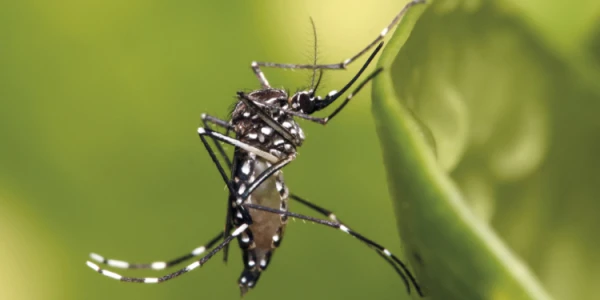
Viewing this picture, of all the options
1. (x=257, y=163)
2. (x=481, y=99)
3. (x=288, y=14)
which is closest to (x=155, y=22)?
(x=288, y=14)

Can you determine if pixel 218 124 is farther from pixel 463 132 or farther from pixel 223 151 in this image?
pixel 463 132

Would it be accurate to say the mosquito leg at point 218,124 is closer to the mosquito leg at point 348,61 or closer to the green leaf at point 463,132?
the mosquito leg at point 348,61

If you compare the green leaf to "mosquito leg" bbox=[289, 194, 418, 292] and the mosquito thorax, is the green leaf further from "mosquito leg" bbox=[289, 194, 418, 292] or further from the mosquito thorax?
the mosquito thorax

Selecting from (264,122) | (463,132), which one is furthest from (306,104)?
(463,132)

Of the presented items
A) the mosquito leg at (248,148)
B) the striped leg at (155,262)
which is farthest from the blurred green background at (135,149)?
the mosquito leg at (248,148)

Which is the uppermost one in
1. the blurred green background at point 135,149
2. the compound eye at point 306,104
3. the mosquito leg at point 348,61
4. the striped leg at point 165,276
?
the compound eye at point 306,104

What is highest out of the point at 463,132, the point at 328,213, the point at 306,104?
the point at 306,104
